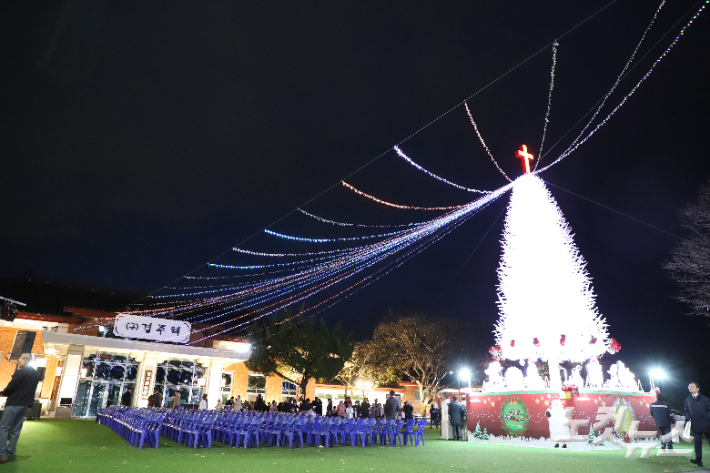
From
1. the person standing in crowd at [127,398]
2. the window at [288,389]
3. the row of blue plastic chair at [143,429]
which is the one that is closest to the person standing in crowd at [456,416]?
the row of blue plastic chair at [143,429]

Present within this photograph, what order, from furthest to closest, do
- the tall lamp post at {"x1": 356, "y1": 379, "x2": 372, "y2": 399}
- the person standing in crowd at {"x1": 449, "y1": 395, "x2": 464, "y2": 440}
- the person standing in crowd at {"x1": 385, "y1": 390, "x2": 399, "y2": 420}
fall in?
the tall lamp post at {"x1": 356, "y1": 379, "x2": 372, "y2": 399}
the person standing in crowd at {"x1": 385, "y1": 390, "x2": 399, "y2": 420}
the person standing in crowd at {"x1": 449, "y1": 395, "x2": 464, "y2": 440}

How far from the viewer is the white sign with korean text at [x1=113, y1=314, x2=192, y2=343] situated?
67.8ft

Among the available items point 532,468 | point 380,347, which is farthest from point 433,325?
point 532,468

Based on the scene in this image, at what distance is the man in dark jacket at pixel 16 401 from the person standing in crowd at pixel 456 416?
10.4m

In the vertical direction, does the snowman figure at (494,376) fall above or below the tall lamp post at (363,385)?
above

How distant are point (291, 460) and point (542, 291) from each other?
29.2 feet

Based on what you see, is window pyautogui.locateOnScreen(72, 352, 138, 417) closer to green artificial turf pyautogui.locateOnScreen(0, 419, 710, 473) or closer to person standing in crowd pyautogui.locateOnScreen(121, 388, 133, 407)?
person standing in crowd pyautogui.locateOnScreen(121, 388, 133, 407)

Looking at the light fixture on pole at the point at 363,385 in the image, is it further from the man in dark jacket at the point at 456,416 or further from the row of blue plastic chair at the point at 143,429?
the row of blue plastic chair at the point at 143,429

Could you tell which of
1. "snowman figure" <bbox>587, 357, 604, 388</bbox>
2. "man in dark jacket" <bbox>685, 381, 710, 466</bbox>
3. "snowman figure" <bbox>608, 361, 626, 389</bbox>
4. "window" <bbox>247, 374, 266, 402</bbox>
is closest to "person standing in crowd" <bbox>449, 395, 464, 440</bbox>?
"snowman figure" <bbox>587, 357, 604, 388</bbox>

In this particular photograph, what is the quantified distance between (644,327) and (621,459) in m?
23.4

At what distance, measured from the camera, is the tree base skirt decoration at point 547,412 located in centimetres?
1142

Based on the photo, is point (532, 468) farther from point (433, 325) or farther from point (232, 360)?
point (433, 325)

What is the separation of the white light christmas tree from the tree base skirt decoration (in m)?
1.25

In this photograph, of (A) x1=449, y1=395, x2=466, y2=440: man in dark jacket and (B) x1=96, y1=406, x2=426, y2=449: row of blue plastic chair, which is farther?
(A) x1=449, y1=395, x2=466, y2=440: man in dark jacket
